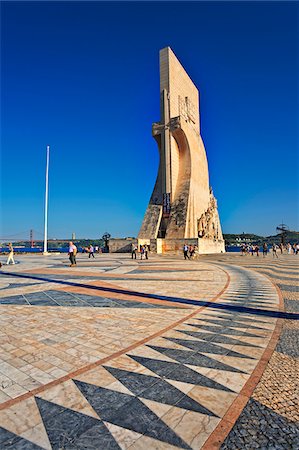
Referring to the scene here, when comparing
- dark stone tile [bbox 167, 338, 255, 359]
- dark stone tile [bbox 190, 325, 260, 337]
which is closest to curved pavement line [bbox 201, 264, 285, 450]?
dark stone tile [bbox 167, 338, 255, 359]

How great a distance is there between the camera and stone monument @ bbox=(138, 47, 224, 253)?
30906mm

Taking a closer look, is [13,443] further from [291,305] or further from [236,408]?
[291,305]

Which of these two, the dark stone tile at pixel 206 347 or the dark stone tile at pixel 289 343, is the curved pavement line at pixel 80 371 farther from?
the dark stone tile at pixel 289 343

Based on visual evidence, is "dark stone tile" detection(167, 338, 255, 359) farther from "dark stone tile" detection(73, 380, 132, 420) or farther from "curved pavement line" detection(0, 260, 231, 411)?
"dark stone tile" detection(73, 380, 132, 420)

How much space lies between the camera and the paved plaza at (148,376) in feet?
6.02

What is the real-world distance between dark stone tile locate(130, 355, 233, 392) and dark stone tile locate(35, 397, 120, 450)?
93 cm

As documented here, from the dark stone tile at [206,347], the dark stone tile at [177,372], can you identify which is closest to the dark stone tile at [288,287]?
the dark stone tile at [206,347]

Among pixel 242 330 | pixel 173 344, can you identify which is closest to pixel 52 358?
pixel 173 344

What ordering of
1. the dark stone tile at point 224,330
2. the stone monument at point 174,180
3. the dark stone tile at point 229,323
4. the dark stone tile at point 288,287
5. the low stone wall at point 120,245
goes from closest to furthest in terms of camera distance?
1. the dark stone tile at point 224,330
2. the dark stone tile at point 229,323
3. the dark stone tile at point 288,287
4. the low stone wall at point 120,245
5. the stone monument at point 174,180

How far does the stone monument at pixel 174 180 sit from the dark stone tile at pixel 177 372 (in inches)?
1039

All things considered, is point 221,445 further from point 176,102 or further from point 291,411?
point 176,102

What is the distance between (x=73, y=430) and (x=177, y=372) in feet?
3.94

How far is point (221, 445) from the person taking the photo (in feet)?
5.66

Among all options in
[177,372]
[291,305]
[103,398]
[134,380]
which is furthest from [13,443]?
[291,305]
